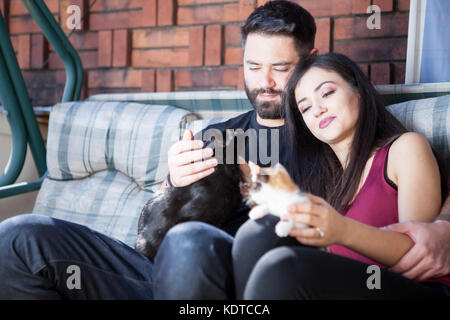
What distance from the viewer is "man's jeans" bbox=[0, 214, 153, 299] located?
1.07 metres

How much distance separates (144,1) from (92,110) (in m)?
0.80

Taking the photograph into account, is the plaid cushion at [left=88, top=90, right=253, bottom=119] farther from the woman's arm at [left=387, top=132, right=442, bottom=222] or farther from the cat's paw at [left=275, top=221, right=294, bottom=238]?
the cat's paw at [left=275, top=221, right=294, bottom=238]

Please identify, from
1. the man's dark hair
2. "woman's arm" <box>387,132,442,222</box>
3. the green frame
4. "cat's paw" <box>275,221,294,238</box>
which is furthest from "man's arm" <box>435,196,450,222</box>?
the green frame

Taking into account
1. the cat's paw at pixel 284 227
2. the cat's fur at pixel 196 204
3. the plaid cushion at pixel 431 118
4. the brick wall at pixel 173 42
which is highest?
the brick wall at pixel 173 42

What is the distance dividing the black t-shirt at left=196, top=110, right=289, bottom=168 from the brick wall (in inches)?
29.6

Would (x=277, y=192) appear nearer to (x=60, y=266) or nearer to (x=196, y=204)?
(x=196, y=204)

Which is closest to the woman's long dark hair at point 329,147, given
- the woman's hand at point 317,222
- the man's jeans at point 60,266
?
the woman's hand at point 317,222

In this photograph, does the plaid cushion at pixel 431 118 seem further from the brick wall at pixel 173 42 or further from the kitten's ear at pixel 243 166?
the brick wall at pixel 173 42

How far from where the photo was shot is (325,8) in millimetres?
2150

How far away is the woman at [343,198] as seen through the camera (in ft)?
2.58

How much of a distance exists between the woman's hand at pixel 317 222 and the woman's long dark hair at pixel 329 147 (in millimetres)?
362

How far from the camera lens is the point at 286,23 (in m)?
1.55

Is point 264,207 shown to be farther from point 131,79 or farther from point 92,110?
point 131,79
